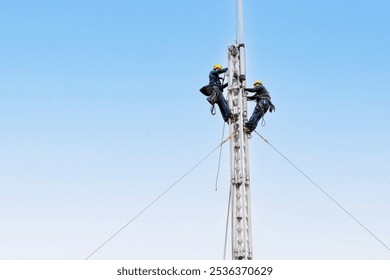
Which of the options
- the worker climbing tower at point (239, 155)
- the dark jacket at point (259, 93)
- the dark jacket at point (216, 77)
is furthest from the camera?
the dark jacket at point (259, 93)

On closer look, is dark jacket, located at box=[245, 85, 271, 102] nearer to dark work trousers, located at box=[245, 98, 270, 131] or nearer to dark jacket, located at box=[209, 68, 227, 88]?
dark work trousers, located at box=[245, 98, 270, 131]

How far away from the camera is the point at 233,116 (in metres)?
17.4

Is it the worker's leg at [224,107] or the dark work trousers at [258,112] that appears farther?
the dark work trousers at [258,112]

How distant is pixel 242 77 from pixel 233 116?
1.22 metres

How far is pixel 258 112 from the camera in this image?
17.7m

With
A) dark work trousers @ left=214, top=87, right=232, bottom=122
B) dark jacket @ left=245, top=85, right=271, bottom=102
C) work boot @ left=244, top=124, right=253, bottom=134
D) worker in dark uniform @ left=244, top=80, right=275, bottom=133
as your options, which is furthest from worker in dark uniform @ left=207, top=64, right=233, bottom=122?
dark jacket @ left=245, top=85, right=271, bottom=102

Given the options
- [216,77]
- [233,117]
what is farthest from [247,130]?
[216,77]

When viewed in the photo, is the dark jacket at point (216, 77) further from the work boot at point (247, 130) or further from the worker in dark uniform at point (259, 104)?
the work boot at point (247, 130)

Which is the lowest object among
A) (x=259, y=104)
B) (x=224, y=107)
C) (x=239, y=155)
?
(x=239, y=155)

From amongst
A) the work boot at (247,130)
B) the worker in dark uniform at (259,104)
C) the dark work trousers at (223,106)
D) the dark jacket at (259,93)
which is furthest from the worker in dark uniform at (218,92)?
the dark jacket at (259,93)

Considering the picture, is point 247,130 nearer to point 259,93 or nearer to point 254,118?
point 254,118

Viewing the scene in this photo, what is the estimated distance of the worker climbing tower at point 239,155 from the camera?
16188 millimetres

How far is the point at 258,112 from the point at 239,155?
61.2 inches
